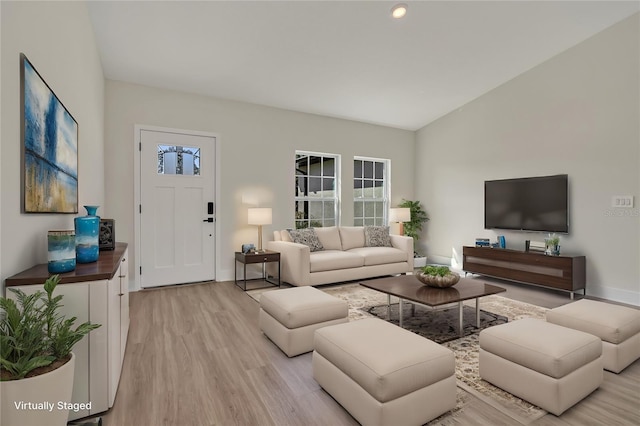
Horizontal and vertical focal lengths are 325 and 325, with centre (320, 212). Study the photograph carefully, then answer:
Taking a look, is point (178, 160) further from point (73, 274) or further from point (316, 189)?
point (73, 274)

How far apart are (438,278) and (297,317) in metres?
1.36

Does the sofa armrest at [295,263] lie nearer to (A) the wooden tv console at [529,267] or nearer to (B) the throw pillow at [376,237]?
(B) the throw pillow at [376,237]

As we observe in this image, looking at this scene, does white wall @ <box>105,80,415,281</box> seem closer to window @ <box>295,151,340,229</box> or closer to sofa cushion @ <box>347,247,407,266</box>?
window @ <box>295,151,340,229</box>

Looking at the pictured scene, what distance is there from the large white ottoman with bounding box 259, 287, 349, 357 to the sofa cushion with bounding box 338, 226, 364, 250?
258 centimetres

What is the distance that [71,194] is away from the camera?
2504mm

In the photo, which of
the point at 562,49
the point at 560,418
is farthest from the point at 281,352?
the point at 562,49

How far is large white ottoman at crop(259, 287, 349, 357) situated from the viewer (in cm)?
248

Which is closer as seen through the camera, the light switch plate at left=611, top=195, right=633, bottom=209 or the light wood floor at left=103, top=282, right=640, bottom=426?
the light wood floor at left=103, top=282, right=640, bottom=426

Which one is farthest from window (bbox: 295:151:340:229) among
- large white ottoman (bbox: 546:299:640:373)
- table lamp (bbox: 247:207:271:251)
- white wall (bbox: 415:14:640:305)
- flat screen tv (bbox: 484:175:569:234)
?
large white ottoman (bbox: 546:299:640:373)

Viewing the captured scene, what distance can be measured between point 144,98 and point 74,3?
1938mm

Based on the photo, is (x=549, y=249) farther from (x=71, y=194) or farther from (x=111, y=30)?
(x=111, y=30)

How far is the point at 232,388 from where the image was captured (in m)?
2.05

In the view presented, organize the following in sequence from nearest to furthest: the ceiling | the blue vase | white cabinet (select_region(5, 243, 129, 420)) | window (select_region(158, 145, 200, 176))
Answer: white cabinet (select_region(5, 243, 129, 420))
the blue vase
the ceiling
window (select_region(158, 145, 200, 176))

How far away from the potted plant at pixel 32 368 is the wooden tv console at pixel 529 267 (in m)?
4.85
